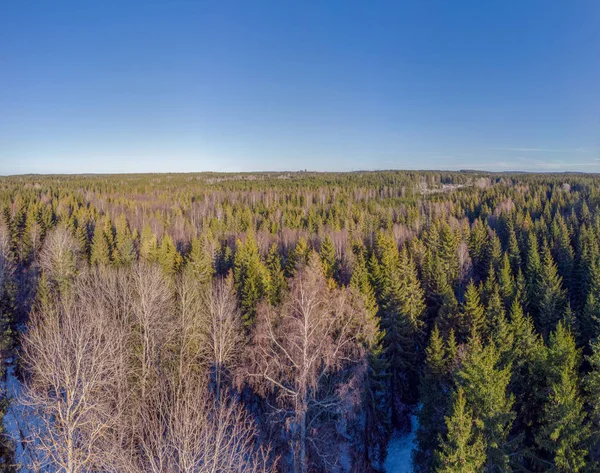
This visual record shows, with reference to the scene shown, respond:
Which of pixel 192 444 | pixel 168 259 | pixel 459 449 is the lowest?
pixel 459 449

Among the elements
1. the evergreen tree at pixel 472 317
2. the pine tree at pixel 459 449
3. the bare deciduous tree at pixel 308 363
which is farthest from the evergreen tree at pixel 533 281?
the bare deciduous tree at pixel 308 363

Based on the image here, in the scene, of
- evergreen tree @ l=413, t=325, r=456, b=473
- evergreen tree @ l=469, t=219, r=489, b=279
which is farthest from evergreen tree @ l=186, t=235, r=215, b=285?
evergreen tree @ l=469, t=219, r=489, b=279

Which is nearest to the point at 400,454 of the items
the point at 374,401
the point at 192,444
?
the point at 374,401

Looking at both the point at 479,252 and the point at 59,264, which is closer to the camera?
the point at 59,264

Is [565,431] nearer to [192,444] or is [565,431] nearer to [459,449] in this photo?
[459,449]

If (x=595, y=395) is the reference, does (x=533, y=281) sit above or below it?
below

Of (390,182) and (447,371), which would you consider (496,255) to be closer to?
(447,371)

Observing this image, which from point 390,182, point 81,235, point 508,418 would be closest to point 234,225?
point 81,235
